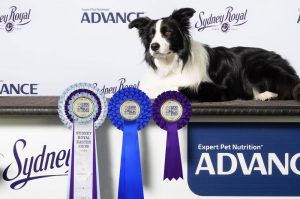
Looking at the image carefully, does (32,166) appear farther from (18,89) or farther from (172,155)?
(18,89)

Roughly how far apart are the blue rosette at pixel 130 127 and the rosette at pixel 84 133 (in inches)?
1.8

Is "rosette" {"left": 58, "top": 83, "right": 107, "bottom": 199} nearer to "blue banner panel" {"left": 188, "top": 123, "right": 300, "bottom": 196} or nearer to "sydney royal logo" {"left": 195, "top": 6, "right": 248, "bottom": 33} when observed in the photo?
"blue banner panel" {"left": 188, "top": 123, "right": 300, "bottom": 196}

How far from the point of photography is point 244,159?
1.54 metres

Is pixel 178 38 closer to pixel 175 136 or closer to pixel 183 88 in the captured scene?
pixel 183 88

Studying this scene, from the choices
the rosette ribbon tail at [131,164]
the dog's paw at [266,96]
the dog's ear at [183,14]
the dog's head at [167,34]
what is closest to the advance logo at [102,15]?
the dog's head at [167,34]

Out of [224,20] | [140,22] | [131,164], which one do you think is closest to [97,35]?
[140,22]

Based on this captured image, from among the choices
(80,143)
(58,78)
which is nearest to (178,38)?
(58,78)

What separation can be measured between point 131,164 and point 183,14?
79 cm

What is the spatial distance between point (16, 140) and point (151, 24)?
79cm

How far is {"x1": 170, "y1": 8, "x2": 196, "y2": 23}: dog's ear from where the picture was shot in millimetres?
1917

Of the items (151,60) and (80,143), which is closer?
(80,143)

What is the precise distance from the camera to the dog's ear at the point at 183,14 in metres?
1.92

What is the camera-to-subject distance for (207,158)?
5.02 ft

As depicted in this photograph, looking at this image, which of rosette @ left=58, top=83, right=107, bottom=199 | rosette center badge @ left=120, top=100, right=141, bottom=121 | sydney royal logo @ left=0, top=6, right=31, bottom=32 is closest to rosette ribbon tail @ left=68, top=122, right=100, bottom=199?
rosette @ left=58, top=83, right=107, bottom=199
